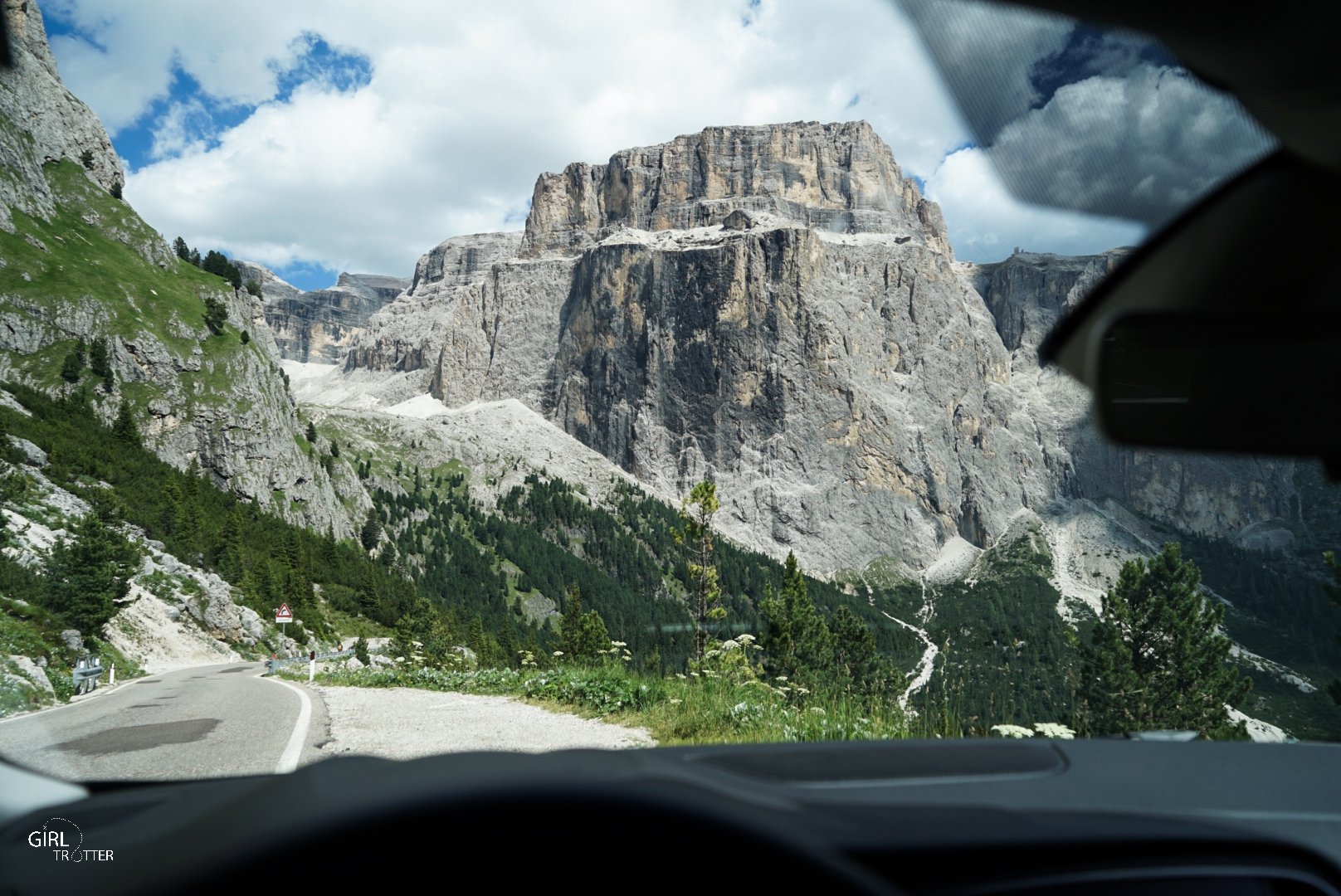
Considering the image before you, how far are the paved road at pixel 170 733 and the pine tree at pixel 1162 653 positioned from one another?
15496 millimetres

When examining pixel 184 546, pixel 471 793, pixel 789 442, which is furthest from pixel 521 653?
pixel 789 442

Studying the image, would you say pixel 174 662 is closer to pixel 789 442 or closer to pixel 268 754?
pixel 268 754

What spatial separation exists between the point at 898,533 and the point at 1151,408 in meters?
175

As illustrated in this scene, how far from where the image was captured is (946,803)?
7.21 ft

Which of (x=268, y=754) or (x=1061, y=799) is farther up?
(x=1061, y=799)

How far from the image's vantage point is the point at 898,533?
17088 centimetres

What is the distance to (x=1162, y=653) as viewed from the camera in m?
21.3

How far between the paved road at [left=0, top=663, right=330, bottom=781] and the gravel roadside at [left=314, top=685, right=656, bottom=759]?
14.1 inches

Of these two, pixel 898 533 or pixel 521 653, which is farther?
pixel 898 533

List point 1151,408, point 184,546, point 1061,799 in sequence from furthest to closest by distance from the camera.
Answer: point 184,546 < point 1151,408 < point 1061,799

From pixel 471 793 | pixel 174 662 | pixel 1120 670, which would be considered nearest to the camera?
pixel 471 793

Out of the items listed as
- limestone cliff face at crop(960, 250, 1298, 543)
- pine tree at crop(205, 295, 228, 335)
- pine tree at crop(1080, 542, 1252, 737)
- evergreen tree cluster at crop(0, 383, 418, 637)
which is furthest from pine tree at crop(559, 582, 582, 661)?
pine tree at crop(205, 295, 228, 335)
